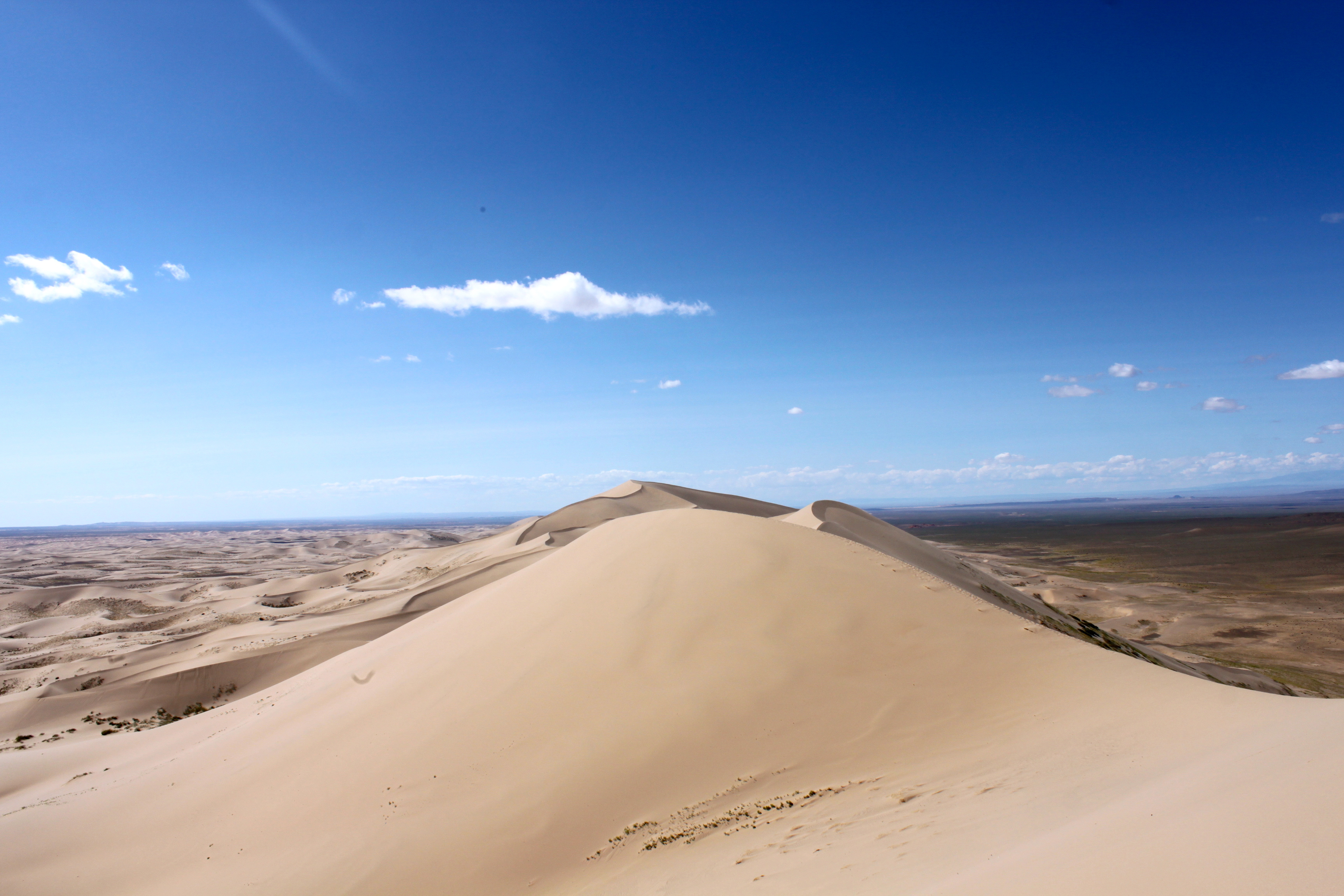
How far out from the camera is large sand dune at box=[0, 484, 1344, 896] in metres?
3.39

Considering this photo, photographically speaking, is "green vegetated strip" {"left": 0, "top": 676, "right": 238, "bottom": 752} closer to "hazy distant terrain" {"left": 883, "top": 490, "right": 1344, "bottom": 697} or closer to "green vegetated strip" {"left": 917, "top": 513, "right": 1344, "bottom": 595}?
"hazy distant terrain" {"left": 883, "top": 490, "right": 1344, "bottom": 697}

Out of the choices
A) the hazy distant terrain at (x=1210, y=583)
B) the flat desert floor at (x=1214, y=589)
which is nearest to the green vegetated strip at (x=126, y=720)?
the flat desert floor at (x=1214, y=589)

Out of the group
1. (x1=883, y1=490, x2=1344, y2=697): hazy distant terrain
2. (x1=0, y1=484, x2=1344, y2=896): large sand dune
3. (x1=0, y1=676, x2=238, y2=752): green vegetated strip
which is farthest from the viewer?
(x1=883, y1=490, x2=1344, y2=697): hazy distant terrain

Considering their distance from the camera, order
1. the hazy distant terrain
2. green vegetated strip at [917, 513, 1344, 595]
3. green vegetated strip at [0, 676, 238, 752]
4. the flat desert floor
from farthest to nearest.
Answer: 1. green vegetated strip at [917, 513, 1344, 595]
2. the hazy distant terrain
3. the flat desert floor
4. green vegetated strip at [0, 676, 238, 752]

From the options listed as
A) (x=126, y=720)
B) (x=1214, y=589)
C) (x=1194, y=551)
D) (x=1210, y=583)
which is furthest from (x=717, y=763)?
(x=1194, y=551)

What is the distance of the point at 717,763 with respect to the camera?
5.53m

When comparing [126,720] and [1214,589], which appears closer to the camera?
[126,720]

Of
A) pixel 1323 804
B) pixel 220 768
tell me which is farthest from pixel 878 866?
pixel 220 768

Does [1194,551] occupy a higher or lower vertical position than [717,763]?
lower

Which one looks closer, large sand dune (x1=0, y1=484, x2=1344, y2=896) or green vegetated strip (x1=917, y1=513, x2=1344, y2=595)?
large sand dune (x1=0, y1=484, x2=1344, y2=896)

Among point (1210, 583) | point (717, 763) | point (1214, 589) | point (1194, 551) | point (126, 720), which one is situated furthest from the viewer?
point (1194, 551)

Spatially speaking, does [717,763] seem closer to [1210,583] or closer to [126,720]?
[126,720]

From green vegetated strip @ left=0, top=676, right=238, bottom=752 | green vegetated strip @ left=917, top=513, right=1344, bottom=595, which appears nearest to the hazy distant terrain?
green vegetated strip @ left=917, top=513, right=1344, bottom=595

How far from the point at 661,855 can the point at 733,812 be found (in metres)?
0.69
